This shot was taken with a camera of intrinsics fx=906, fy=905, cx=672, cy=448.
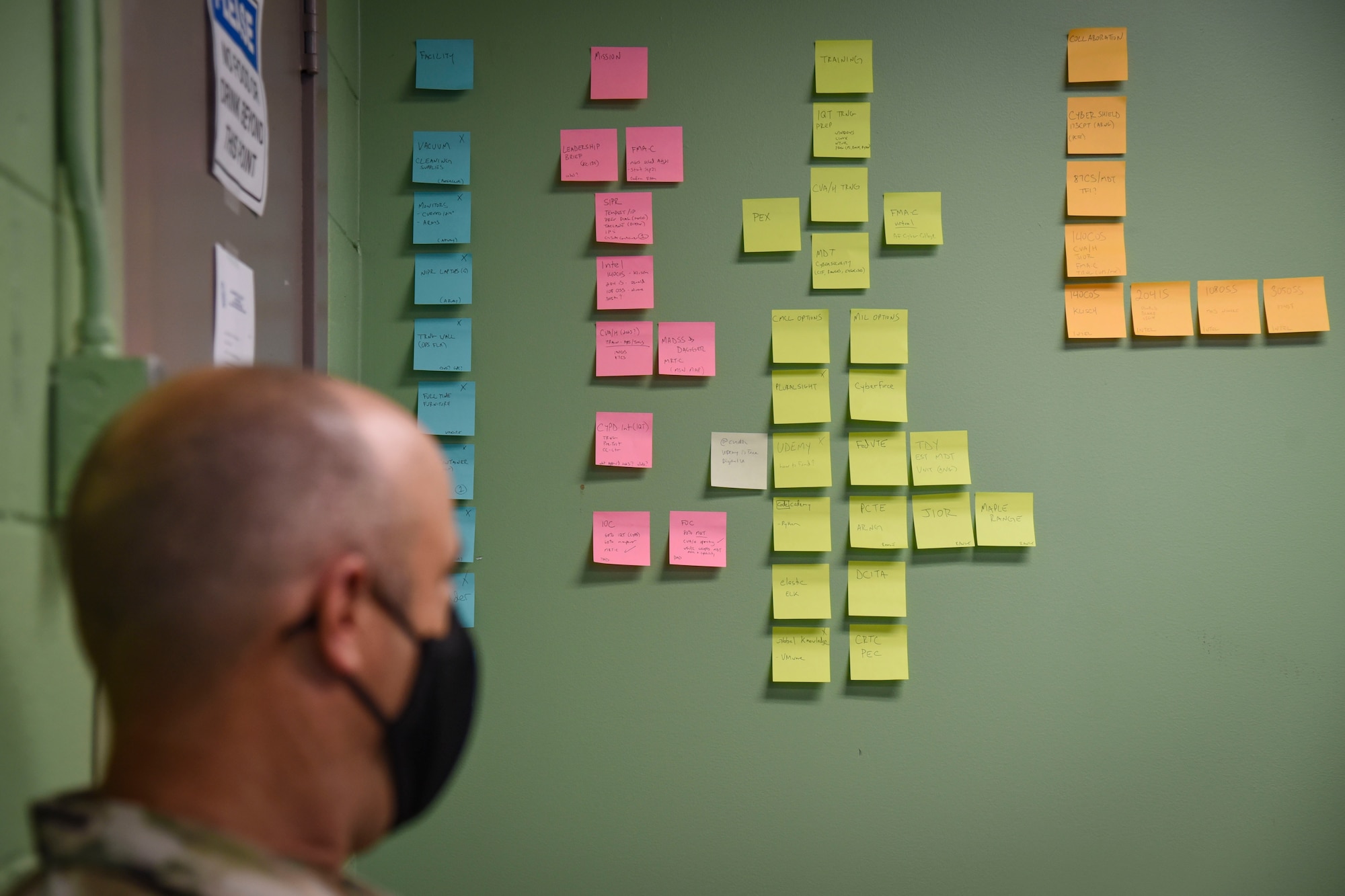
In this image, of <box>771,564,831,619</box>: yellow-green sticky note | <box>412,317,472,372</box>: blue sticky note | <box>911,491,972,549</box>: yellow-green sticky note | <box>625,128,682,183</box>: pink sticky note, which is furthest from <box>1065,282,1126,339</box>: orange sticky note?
<box>412,317,472,372</box>: blue sticky note

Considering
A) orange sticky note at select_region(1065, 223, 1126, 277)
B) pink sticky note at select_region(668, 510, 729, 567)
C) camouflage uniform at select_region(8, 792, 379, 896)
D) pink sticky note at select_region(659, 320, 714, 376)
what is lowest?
camouflage uniform at select_region(8, 792, 379, 896)

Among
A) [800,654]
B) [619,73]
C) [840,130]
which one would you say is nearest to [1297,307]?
[840,130]

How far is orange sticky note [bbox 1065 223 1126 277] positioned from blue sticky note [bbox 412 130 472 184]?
1.12 meters

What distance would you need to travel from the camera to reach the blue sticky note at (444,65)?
1.67 m

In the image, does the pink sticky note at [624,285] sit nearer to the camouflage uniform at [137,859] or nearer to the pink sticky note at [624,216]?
the pink sticky note at [624,216]

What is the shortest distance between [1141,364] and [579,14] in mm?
1228

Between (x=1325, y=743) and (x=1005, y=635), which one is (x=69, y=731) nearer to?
(x=1005, y=635)

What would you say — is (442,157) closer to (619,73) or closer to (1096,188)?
(619,73)

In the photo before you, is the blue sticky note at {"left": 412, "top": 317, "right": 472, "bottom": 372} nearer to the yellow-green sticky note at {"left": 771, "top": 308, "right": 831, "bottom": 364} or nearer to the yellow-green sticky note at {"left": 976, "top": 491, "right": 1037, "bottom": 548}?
the yellow-green sticky note at {"left": 771, "top": 308, "right": 831, "bottom": 364}

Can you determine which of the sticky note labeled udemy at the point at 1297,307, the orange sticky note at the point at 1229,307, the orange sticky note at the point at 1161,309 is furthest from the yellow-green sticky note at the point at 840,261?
the sticky note labeled udemy at the point at 1297,307

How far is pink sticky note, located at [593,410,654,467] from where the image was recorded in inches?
65.0

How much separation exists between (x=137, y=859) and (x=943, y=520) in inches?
54.7

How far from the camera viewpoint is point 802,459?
1.66 meters

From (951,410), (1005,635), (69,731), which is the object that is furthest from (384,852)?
(951,410)
